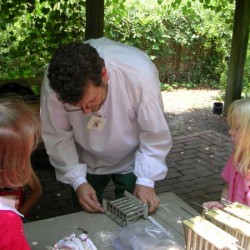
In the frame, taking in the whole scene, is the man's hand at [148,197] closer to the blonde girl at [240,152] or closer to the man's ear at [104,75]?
the blonde girl at [240,152]

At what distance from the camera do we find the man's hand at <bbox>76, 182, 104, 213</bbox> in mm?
1823

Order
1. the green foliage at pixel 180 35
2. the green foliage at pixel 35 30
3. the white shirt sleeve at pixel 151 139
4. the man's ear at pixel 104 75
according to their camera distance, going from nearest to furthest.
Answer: the man's ear at pixel 104 75, the white shirt sleeve at pixel 151 139, the green foliage at pixel 35 30, the green foliage at pixel 180 35

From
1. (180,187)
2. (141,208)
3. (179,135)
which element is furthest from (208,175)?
(141,208)

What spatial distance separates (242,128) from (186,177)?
2.39 meters

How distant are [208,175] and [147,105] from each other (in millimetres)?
2473

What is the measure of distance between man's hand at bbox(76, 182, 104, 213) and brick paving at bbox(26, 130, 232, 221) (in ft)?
4.61

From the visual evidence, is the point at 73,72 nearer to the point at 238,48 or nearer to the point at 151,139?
the point at 151,139

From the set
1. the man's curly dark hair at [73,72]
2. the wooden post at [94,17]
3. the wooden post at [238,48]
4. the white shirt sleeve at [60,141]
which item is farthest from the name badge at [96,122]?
the wooden post at [238,48]

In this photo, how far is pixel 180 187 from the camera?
3.98m

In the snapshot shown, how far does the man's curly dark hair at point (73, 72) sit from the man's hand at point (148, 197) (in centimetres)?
57

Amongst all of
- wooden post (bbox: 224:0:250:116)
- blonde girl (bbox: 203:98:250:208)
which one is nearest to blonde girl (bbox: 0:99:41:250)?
blonde girl (bbox: 203:98:250:208)

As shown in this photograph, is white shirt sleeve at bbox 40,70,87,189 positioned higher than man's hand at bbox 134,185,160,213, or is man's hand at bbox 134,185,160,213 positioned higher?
white shirt sleeve at bbox 40,70,87,189

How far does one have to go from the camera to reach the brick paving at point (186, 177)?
3.68 m

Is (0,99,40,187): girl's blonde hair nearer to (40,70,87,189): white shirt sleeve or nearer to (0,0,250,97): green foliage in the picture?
(40,70,87,189): white shirt sleeve
